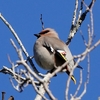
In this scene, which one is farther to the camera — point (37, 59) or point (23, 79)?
point (37, 59)

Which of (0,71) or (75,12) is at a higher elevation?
(75,12)

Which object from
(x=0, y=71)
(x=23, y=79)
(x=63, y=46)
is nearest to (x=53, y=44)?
(x=63, y=46)

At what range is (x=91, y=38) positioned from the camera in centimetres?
440

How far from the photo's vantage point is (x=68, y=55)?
7.20 meters

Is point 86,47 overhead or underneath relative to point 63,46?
underneath

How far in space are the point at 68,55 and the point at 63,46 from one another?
0.20 meters

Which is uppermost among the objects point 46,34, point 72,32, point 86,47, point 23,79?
point 46,34

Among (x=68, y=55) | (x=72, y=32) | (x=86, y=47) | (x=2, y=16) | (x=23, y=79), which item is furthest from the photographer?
(x=68, y=55)

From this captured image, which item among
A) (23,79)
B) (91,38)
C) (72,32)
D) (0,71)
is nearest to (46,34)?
(72,32)

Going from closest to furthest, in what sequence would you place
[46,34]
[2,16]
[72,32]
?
[2,16], [72,32], [46,34]

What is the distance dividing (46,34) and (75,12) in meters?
1.81

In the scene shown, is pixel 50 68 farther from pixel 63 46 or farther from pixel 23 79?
pixel 23 79

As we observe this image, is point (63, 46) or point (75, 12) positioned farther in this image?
point (63, 46)

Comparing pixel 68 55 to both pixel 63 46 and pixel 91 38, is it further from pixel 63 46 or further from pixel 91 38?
pixel 91 38
